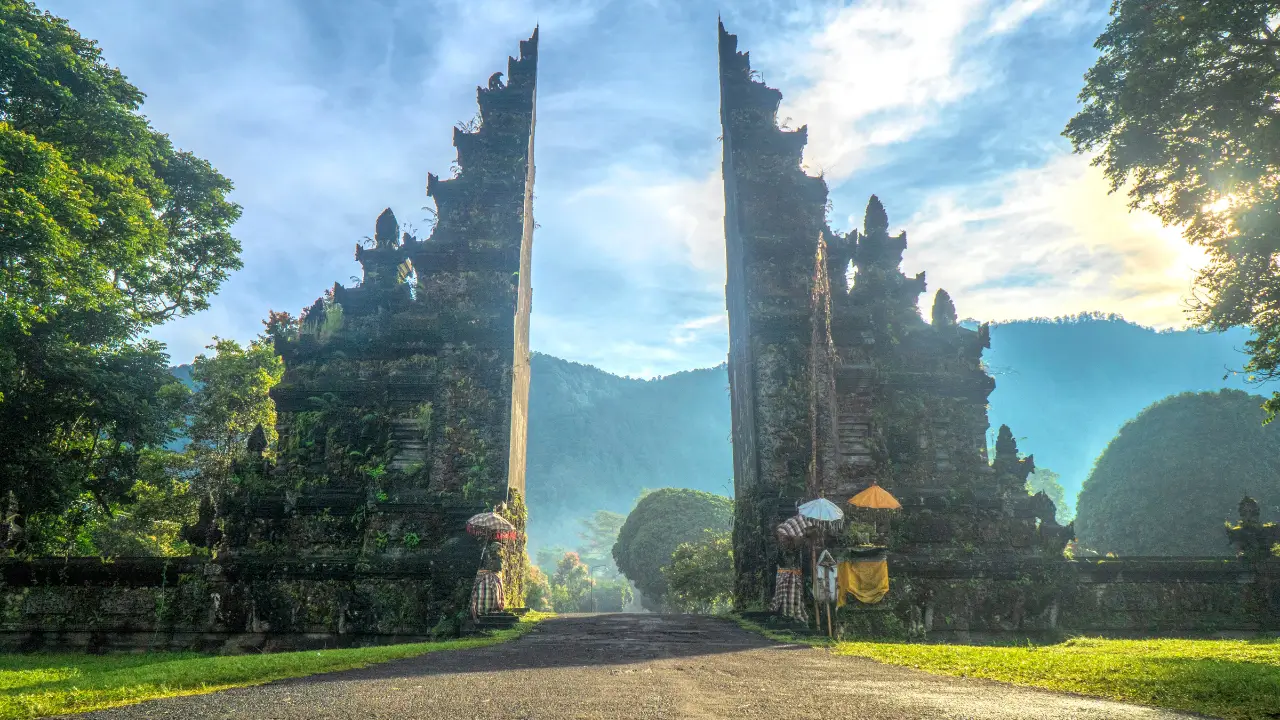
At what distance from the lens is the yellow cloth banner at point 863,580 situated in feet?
47.3

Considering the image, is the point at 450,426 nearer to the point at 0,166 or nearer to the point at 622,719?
the point at 0,166

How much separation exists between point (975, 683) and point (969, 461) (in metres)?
14.0

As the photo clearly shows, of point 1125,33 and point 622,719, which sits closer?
point 622,719

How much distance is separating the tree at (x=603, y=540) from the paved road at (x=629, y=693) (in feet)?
322

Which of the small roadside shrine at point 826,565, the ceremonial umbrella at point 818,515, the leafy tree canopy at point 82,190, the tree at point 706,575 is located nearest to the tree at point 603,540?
the tree at point 706,575

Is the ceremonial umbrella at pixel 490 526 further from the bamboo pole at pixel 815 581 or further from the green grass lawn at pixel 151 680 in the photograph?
the bamboo pole at pixel 815 581

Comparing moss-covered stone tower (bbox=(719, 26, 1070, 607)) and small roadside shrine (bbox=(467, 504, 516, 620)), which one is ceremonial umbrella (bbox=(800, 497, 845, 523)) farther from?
small roadside shrine (bbox=(467, 504, 516, 620))

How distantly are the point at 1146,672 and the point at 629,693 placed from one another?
5.78m

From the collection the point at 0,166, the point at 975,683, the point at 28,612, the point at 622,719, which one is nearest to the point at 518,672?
the point at 622,719

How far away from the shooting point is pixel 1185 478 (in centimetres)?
3509

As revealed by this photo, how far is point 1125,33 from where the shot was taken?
48.2 feet

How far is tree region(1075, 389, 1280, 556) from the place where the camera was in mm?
33375

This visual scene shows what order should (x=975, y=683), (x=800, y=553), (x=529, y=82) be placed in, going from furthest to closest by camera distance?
(x=529, y=82) < (x=800, y=553) < (x=975, y=683)

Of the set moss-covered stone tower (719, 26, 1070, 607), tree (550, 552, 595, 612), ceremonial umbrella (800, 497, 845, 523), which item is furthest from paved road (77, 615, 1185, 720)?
tree (550, 552, 595, 612)
